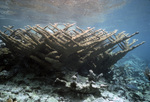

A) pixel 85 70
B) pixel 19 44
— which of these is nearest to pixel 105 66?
pixel 85 70

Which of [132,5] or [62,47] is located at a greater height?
[132,5]

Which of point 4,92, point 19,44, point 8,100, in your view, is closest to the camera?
point 8,100

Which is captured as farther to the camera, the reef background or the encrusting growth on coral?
the reef background

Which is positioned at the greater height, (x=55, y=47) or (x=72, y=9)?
(x=72, y=9)

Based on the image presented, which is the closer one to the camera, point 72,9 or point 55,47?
point 55,47

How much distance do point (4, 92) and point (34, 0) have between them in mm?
15942

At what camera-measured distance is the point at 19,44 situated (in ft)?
9.96

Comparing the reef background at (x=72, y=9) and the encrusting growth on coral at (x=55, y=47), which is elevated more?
the reef background at (x=72, y=9)

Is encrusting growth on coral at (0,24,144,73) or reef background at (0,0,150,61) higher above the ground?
reef background at (0,0,150,61)

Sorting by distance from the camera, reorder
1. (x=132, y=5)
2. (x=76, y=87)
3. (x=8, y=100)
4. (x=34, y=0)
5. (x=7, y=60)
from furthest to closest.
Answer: (x=132, y=5) < (x=34, y=0) < (x=7, y=60) < (x=76, y=87) < (x=8, y=100)

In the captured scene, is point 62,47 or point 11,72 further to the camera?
point 11,72

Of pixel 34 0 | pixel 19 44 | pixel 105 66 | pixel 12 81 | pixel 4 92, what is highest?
pixel 34 0

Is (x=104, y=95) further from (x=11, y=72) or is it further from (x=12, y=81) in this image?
(x=11, y=72)

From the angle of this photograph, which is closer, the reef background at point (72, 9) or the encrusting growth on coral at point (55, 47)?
the encrusting growth on coral at point (55, 47)
